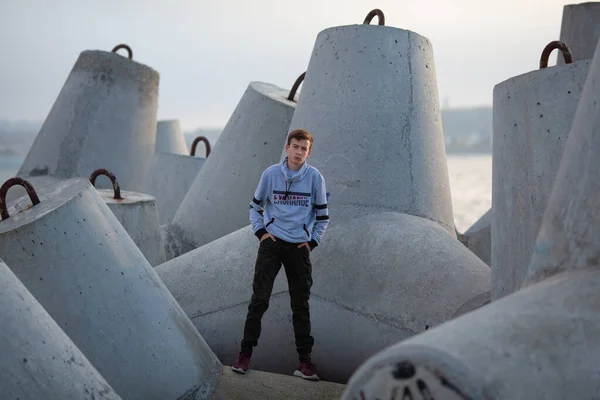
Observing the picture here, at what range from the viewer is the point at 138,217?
203 inches

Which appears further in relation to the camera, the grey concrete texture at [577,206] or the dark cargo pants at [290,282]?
the dark cargo pants at [290,282]

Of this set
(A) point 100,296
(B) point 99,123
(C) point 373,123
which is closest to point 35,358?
(A) point 100,296

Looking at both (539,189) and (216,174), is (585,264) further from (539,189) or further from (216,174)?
(216,174)

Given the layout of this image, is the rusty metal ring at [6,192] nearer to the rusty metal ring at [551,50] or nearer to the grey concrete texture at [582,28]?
the rusty metal ring at [551,50]

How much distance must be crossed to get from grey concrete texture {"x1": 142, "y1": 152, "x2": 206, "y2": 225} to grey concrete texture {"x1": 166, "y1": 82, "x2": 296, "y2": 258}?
1.73 m

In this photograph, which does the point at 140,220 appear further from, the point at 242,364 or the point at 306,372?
the point at 306,372

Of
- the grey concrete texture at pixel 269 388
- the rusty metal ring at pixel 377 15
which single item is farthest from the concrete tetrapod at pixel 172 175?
the grey concrete texture at pixel 269 388

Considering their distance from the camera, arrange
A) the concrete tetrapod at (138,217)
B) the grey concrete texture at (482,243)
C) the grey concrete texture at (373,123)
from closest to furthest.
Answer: the grey concrete texture at (373,123), the concrete tetrapod at (138,217), the grey concrete texture at (482,243)

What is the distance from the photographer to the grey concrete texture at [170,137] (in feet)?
35.8

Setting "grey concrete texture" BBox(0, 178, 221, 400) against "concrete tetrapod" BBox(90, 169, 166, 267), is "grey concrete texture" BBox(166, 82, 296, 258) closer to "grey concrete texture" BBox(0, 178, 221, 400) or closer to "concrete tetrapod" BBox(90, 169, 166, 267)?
"concrete tetrapod" BBox(90, 169, 166, 267)

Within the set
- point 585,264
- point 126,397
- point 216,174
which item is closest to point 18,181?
point 126,397

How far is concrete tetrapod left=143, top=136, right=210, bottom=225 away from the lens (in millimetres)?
7801

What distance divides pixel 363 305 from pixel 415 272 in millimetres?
304

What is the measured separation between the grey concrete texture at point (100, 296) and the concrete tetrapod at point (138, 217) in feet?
5.61
